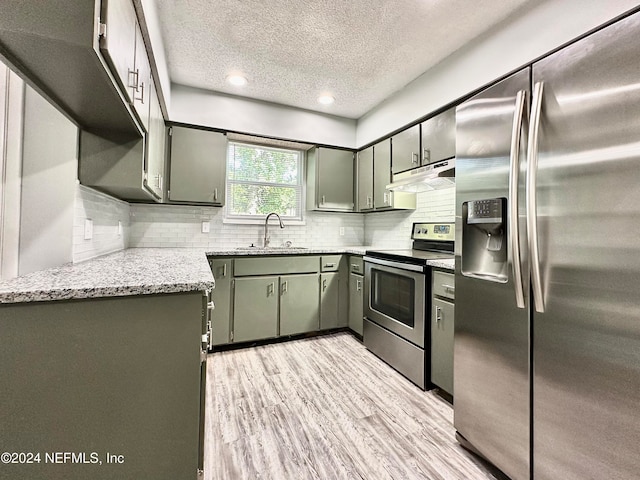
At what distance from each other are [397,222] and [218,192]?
202 centimetres

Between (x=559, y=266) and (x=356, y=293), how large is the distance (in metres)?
2.10

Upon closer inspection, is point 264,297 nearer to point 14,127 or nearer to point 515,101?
point 14,127

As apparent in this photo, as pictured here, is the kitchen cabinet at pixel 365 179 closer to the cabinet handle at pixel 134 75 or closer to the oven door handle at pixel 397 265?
the oven door handle at pixel 397 265

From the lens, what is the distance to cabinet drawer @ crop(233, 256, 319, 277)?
2745 mm

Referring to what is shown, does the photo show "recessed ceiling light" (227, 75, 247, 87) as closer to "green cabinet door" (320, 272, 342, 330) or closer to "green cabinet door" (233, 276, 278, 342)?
"green cabinet door" (233, 276, 278, 342)

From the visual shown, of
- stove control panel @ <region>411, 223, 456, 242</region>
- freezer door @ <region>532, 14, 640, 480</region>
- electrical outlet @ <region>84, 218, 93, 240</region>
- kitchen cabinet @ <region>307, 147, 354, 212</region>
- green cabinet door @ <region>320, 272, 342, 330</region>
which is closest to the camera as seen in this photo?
freezer door @ <region>532, 14, 640, 480</region>

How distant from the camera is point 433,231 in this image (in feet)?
8.96

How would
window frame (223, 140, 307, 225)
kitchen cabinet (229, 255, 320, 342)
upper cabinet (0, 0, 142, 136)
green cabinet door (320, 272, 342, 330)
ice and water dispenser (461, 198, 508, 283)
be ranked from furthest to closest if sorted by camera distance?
1. window frame (223, 140, 307, 225)
2. green cabinet door (320, 272, 342, 330)
3. kitchen cabinet (229, 255, 320, 342)
4. ice and water dispenser (461, 198, 508, 283)
5. upper cabinet (0, 0, 142, 136)

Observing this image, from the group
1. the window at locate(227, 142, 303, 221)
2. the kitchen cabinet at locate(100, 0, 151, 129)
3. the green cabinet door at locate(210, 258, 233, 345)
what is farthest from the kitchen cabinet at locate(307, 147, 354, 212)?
the kitchen cabinet at locate(100, 0, 151, 129)

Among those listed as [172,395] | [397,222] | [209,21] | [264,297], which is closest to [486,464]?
[172,395]

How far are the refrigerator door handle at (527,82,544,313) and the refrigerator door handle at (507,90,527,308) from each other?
6cm

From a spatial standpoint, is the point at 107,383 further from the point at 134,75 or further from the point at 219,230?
the point at 219,230

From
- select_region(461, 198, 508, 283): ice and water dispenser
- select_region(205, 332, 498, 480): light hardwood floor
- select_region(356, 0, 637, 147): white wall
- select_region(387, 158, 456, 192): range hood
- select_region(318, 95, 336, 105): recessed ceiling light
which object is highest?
select_region(318, 95, 336, 105): recessed ceiling light

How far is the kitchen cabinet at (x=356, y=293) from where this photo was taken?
297cm
